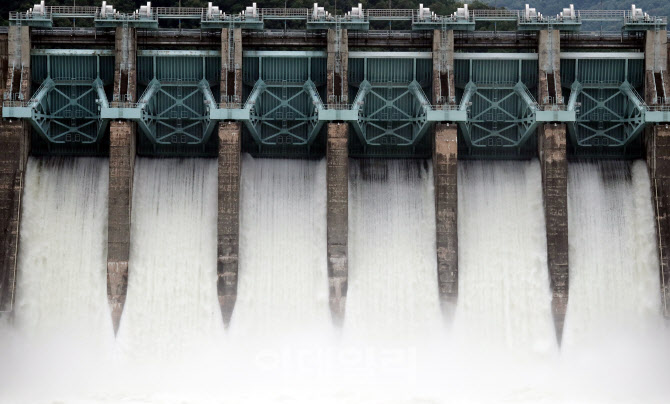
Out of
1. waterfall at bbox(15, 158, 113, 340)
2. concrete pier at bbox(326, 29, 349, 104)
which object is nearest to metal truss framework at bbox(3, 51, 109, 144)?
waterfall at bbox(15, 158, 113, 340)

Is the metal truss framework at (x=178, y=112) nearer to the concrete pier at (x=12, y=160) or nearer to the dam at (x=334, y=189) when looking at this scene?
the dam at (x=334, y=189)

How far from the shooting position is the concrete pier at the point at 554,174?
68.5 m

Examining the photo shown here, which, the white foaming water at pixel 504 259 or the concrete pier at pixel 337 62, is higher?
the concrete pier at pixel 337 62

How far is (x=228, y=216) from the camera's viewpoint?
2702 inches

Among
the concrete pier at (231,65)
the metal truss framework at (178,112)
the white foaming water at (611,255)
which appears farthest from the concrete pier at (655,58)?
the metal truss framework at (178,112)

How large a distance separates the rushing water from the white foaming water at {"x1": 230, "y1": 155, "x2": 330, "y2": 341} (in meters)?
0.10

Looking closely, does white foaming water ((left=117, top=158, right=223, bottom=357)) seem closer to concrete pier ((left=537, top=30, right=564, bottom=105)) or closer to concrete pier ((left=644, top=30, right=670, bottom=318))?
concrete pier ((left=537, top=30, right=564, bottom=105))

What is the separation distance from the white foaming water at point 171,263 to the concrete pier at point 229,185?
91 cm

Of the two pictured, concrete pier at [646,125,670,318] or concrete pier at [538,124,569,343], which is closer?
concrete pier at [538,124,569,343]

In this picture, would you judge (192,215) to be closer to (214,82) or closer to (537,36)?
(214,82)

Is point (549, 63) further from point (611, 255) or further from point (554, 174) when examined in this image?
point (611, 255)

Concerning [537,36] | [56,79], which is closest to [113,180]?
[56,79]

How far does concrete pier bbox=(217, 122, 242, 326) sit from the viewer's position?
2672 inches

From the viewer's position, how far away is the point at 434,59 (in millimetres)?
72062
